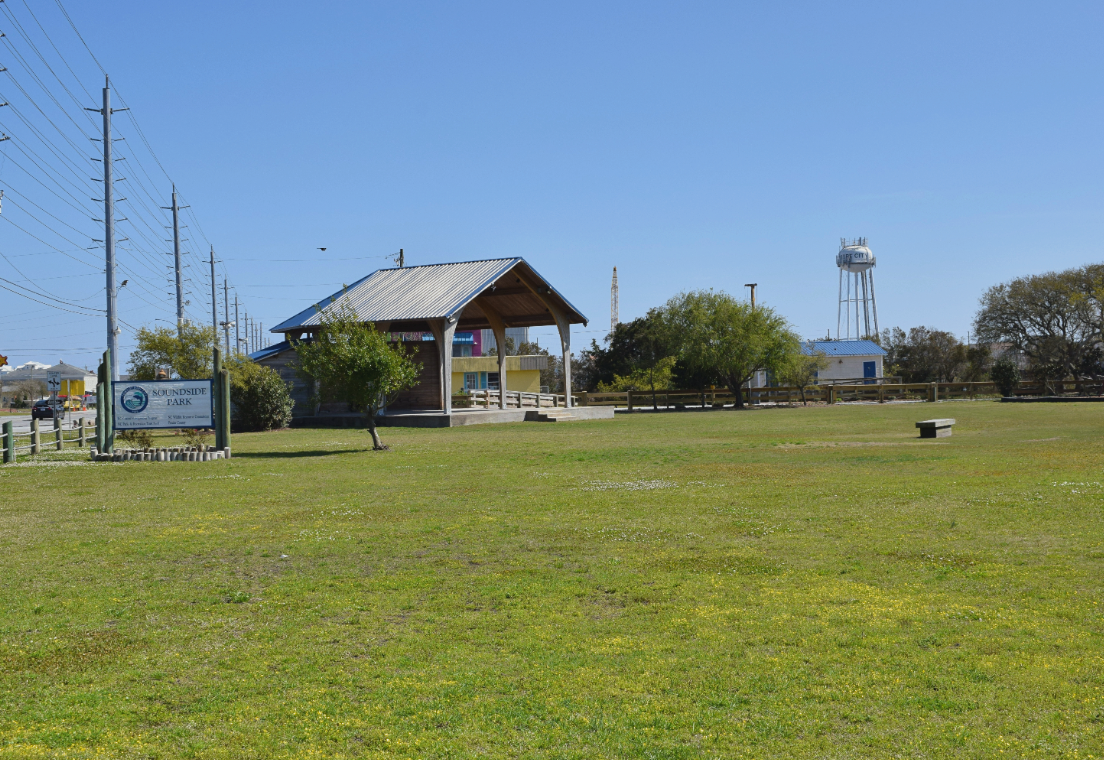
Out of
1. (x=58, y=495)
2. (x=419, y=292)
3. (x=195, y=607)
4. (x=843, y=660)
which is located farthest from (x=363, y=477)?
(x=419, y=292)

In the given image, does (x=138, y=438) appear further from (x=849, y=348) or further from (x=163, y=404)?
(x=849, y=348)

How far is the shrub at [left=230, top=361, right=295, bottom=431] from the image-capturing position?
3600 cm

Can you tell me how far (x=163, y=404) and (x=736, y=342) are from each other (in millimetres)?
44292

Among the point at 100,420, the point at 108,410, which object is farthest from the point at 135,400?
the point at 100,420

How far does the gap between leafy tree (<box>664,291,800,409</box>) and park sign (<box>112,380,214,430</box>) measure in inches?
1673

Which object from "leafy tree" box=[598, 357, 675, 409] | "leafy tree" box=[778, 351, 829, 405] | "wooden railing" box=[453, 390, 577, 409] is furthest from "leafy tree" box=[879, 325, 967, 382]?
"wooden railing" box=[453, 390, 577, 409]

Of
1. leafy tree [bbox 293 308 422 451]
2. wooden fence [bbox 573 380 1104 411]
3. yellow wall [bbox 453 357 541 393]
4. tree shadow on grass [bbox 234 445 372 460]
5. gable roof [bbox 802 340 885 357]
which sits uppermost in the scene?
gable roof [bbox 802 340 885 357]

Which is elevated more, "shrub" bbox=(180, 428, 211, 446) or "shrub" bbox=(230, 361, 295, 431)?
"shrub" bbox=(230, 361, 295, 431)

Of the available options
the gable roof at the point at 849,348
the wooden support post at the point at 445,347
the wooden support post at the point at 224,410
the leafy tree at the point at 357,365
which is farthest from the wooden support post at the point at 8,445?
the gable roof at the point at 849,348

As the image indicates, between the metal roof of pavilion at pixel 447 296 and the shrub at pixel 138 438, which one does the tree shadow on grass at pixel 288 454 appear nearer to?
the shrub at pixel 138 438

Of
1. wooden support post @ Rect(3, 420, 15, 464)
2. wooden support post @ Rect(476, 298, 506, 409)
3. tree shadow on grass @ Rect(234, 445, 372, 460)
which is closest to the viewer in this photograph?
wooden support post @ Rect(3, 420, 15, 464)

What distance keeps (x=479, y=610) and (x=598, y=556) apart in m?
2.39

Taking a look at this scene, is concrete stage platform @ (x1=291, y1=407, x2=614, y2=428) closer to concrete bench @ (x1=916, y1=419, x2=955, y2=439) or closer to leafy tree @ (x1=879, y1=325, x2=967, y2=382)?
concrete bench @ (x1=916, y1=419, x2=955, y2=439)

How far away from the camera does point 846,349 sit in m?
94.7
